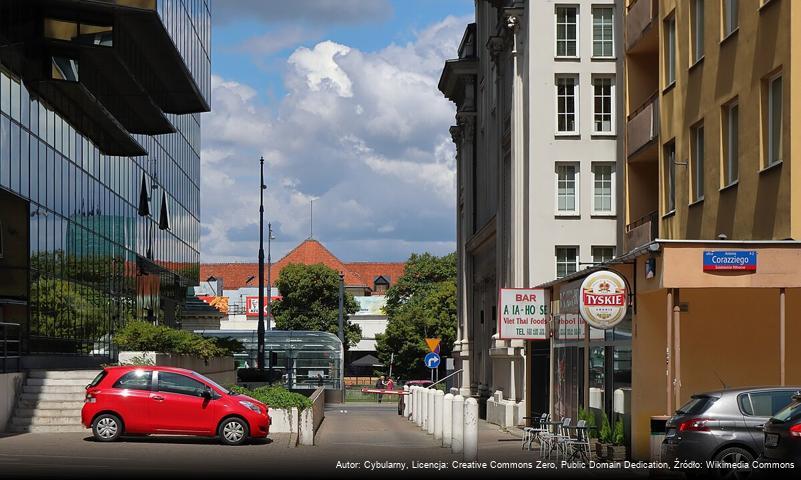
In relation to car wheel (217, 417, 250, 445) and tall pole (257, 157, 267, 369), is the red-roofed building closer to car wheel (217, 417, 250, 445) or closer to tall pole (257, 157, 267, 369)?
tall pole (257, 157, 267, 369)

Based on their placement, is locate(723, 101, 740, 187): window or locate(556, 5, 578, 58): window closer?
locate(723, 101, 740, 187): window

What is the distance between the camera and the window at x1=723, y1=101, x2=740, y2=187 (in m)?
26.6

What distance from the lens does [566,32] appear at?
43.8 meters

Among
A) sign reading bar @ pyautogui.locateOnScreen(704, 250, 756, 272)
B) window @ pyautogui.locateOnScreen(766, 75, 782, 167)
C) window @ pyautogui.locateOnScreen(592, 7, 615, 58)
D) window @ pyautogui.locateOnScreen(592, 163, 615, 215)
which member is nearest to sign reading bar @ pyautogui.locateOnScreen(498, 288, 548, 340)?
window @ pyautogui.locateOnScreen(592, 163, 615, 215)

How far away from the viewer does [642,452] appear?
23.4m

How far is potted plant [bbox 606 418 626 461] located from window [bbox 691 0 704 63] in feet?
28.0

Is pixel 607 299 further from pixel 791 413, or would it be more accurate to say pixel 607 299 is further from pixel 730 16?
pixel 791 413

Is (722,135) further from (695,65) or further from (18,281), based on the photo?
(18,281)

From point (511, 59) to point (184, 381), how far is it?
2354 cm

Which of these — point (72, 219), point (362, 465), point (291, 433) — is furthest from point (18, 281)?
point (362, 465)

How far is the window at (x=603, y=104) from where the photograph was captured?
44188 mm

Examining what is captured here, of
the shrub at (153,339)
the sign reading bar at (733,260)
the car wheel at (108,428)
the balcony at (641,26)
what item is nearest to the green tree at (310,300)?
the shrub at (153,339)

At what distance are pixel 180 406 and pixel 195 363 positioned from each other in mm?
14311

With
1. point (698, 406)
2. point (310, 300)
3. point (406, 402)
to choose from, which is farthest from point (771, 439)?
point (310, 300)
